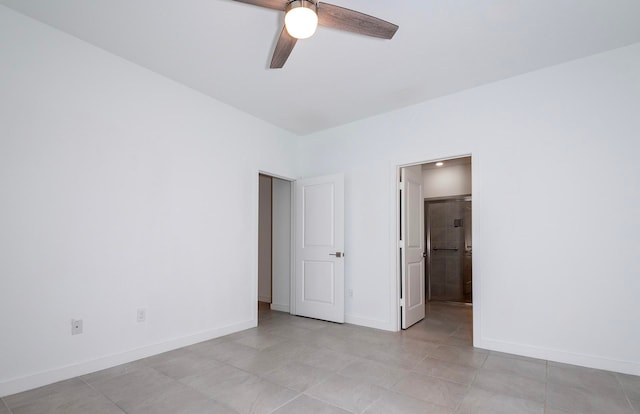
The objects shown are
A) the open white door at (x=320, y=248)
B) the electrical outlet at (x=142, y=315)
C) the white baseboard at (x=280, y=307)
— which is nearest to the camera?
the electrical outlet at (x=142, y=315)

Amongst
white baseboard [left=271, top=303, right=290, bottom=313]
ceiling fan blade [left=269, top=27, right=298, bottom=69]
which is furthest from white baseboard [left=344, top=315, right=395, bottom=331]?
ceiling fan blade [left=269, top=27, right=298, bottom=69]

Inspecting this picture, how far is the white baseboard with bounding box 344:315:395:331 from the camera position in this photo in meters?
4.10

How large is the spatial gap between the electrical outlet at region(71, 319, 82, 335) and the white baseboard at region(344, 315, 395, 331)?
116 inches

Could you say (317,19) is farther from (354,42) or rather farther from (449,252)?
(449,252)

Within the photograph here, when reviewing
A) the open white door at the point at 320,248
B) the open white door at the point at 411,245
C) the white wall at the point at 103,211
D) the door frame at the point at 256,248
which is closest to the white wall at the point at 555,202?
the open white door at the point at 411,245

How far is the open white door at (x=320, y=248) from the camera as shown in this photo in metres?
4.49

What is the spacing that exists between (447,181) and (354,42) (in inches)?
160

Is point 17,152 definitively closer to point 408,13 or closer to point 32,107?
point 32,107

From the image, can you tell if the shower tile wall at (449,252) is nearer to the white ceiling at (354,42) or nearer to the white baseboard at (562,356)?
the white baseboard at (562,356)

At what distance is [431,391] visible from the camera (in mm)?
2426

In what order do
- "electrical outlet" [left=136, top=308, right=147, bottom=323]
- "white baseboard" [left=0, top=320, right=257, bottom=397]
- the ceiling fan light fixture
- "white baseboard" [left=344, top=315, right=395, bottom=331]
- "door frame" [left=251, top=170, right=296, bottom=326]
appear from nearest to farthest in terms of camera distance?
the ceiling fan light fixture
"white baseboard" [left=0, top=320, right=257, bottom=397]
"electrical outlet" [left=136, top=308, right=147, bottom=323]
"white baseboard" [left=344, top=315, right=395, bottom=331]
"door frame" [left=251, top=170, right=296, bottom=326]

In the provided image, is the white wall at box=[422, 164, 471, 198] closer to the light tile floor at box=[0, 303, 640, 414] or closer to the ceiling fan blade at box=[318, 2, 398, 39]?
the light tile floor at box=[0, 303, 640, 414]

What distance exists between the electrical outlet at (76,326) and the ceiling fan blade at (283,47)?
8.65ft

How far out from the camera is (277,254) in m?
5.44
